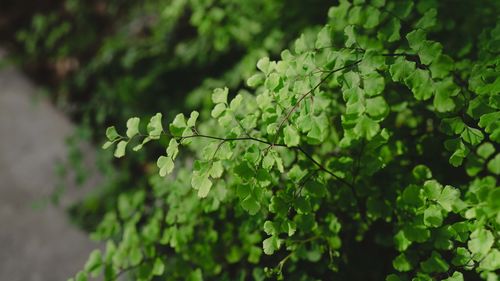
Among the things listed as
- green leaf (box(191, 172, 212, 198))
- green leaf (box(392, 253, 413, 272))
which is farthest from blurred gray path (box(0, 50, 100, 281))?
green leaf (box(392, 253, 413, 272))

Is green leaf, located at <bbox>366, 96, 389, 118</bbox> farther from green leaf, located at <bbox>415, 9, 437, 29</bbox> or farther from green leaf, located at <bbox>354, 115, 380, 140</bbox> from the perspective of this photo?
green leaf, located at <bbox>415, 9, 437, 29</bbox>

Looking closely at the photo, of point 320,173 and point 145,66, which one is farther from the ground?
point 145,66

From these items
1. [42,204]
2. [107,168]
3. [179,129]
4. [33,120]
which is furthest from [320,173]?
[33,120]

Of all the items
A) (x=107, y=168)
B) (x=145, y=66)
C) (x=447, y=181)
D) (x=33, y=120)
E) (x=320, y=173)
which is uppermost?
→ (x=33, y=120)

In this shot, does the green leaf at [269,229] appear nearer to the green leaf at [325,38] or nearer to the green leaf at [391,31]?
the green leaf at [325,38]

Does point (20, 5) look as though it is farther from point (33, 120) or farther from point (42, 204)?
point (42, 204)

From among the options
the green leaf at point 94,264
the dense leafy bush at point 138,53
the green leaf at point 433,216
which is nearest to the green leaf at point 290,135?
the green leaf at point 433,216
